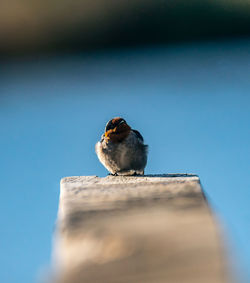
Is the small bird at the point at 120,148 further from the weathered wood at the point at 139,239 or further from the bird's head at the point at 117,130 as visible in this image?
the weathered wood at the point at 139,239

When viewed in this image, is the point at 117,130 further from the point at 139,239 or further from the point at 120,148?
the point at 139,239

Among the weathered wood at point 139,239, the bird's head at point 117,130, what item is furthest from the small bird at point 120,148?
the weathered wood at point 139,239

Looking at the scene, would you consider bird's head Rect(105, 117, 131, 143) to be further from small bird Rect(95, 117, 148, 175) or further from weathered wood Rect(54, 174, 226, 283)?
weathered wood Rect(54, 174, 226, 283)

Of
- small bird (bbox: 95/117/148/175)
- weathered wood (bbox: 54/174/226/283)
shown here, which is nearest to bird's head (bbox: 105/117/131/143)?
small bird (bbox: 95/117/148/175)

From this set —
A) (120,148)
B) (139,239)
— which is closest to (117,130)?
(120,148)

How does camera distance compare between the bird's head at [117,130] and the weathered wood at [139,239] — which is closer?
the weathered wood at [139,239]
